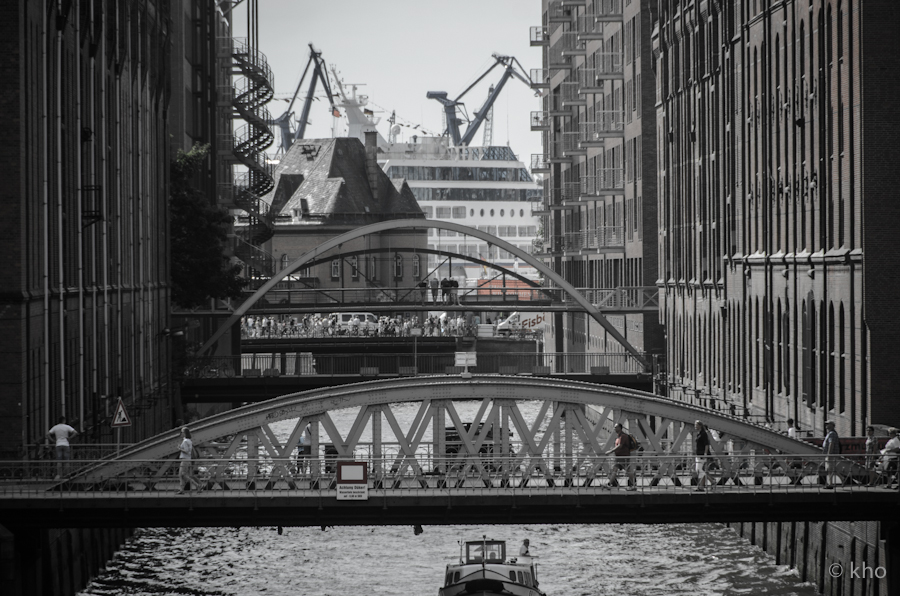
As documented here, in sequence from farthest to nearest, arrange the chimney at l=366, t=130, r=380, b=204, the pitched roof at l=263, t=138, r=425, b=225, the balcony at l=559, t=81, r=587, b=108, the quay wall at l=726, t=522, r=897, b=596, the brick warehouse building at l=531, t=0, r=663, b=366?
the chimney at l=366, t=130, r=380, b=204 < the pitched roof at l=263, t=138, r=425, b=225 < the balcony at l=559, t=81, r=587, b=108 < the brick warehouse building at l=531, t=0, r=663, b=366 < the quay wall at l=726, t=522, r=897, b=596

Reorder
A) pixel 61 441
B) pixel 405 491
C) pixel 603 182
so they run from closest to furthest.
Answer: pixel 405 491 < pixel 61 441 < pixel 603 182

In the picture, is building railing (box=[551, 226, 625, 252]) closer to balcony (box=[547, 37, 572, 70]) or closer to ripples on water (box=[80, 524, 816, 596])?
balcony (box=[547, 37, 572, 70])

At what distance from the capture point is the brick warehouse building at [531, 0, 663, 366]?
6688 centimetres

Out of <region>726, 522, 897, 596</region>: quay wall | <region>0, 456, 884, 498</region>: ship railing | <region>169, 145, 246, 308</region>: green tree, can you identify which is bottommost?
<region>726, 522, 897, 596</region>: quay wall

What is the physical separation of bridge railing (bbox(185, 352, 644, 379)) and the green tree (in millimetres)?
2946

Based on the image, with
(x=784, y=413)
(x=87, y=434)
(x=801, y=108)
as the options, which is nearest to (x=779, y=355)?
(x=784, y=413)

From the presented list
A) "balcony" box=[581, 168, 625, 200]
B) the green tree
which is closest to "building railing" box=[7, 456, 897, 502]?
the green tree

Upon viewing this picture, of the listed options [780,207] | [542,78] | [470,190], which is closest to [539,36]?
[542,78]

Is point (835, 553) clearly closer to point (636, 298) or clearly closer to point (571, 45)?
point (636, 298)

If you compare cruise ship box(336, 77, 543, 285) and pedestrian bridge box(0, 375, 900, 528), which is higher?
cruise ship box(336, 77, 543, 285)

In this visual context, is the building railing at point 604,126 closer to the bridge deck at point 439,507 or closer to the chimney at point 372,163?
the chimney at point 372,163

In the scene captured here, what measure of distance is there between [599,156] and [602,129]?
3293 millimetres

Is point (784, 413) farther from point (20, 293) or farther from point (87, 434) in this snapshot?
point (20, 293)

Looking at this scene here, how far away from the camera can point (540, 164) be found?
320ft
